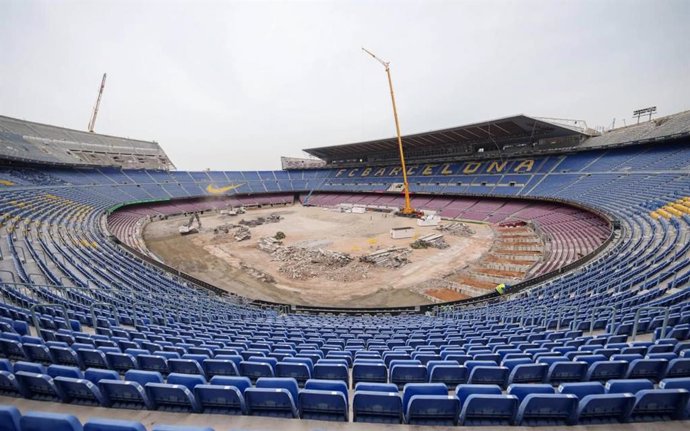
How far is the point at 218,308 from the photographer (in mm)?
14172

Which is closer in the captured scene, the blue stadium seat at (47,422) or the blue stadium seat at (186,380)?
the blue stadium seat at (47,422)

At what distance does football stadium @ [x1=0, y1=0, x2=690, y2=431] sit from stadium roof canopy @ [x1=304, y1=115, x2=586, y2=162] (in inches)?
17.4

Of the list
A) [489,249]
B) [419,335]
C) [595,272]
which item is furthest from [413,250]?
[419,335]

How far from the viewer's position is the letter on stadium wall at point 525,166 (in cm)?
4125

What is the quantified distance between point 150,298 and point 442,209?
41.8m

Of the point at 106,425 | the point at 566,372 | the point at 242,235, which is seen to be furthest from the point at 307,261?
the point at 106,425

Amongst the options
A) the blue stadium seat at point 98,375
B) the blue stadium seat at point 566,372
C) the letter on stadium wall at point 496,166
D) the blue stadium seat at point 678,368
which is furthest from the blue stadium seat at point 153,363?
the letter on stadium wall at point 496,166

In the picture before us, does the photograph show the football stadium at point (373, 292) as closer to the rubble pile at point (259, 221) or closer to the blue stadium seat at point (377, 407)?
the blue stadium seat at point (377, 407)

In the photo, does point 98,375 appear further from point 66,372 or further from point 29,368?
point 29,368

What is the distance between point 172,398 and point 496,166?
51.0m

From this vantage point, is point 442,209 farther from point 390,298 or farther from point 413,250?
point 390,298

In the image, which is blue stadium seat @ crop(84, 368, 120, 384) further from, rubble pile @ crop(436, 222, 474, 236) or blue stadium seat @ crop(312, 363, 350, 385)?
rubble pile @ crop(436, 222, 474, 236)

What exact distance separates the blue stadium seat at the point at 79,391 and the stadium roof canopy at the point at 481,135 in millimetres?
44303

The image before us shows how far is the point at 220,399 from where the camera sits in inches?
148
